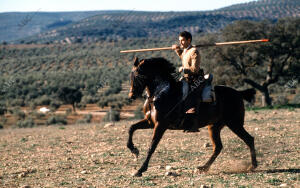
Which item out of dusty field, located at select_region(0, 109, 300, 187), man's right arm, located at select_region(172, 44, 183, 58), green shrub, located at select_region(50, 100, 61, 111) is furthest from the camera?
green shrub, located at select_region(50, 100, 61, 111)

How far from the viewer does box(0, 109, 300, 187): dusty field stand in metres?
7.78

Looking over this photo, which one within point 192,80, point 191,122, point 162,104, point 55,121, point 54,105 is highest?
point 192,80

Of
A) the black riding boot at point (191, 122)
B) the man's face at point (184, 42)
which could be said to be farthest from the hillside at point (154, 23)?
the black riding boot at point (191, 122)

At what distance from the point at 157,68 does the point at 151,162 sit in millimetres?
2831

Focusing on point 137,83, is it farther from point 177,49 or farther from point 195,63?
point 177,49

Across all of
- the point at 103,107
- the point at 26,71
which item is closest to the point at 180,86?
the point at 103,107

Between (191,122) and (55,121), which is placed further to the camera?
(55,121)

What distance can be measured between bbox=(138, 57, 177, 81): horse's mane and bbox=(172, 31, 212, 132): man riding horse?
0.88 ft

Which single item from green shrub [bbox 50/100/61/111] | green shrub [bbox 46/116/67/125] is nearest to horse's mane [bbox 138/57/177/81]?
green shrub [bbox 46/116/67/125]

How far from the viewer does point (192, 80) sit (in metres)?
8.34

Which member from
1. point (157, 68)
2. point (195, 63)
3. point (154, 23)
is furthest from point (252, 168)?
point (154, 23)

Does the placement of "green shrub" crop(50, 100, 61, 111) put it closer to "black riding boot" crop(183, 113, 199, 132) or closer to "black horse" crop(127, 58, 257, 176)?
"black horse" crop(127, 58, 257, 176)

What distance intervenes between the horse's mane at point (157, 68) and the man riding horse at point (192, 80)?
0.27 meters

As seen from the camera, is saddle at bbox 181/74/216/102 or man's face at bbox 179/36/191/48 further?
man's face at bbox 179/36/191/48
